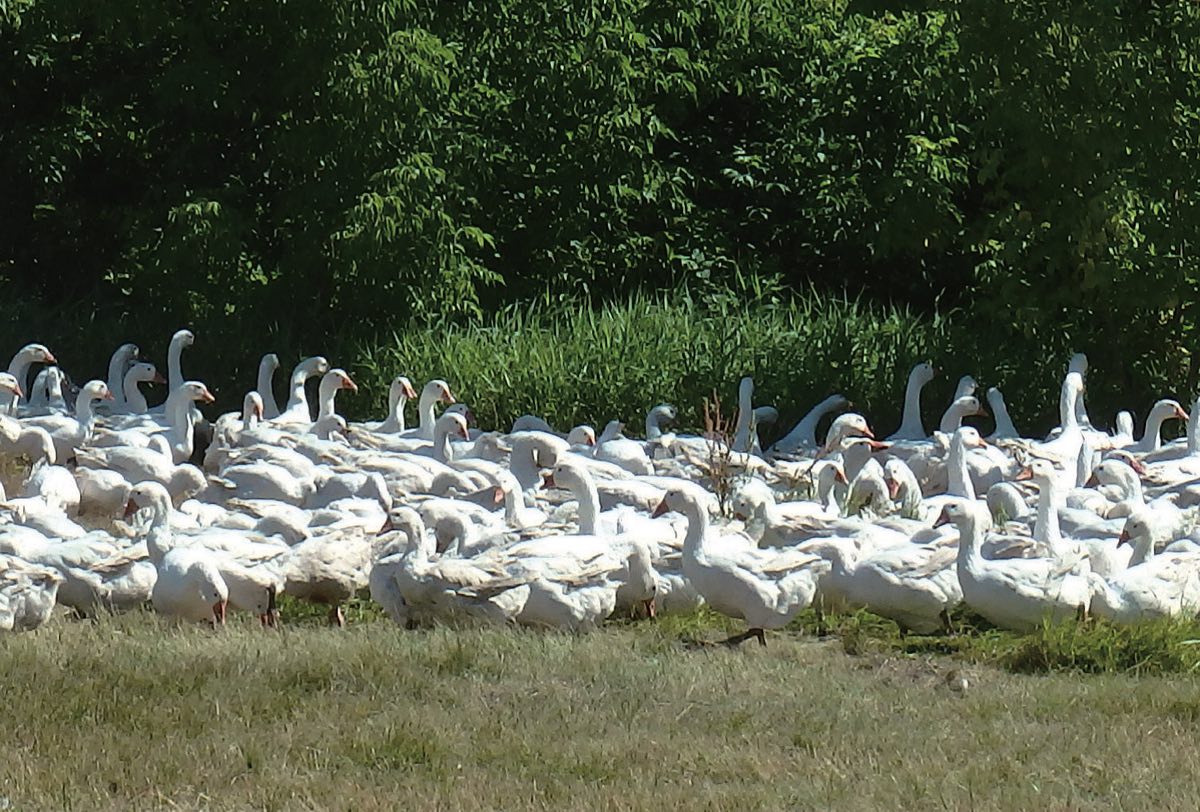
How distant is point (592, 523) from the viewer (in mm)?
10438

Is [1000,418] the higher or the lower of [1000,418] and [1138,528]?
the lower

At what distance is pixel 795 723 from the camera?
7582 mm

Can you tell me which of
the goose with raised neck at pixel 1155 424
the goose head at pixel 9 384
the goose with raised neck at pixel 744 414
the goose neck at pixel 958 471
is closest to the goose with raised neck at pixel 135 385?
the goose head at pixel 9 384

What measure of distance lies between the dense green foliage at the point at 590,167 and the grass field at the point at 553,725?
24.0ft

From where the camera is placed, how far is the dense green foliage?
49.9ft

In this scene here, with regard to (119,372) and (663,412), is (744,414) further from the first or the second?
(119,372)

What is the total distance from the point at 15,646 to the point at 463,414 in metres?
6.08

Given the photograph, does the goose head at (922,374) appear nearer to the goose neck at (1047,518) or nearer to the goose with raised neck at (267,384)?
the goose neck at (1047,518)

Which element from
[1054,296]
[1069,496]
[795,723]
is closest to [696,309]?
[1054,296]

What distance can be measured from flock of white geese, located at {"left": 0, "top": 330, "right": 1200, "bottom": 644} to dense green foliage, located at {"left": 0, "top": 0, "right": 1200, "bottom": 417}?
→ 1.81m

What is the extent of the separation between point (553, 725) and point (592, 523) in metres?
3.00

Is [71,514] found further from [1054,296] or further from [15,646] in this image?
[1054,296]

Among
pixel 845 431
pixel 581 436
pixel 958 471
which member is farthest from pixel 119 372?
pixel 958 471

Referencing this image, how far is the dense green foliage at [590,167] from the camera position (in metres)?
15.2
